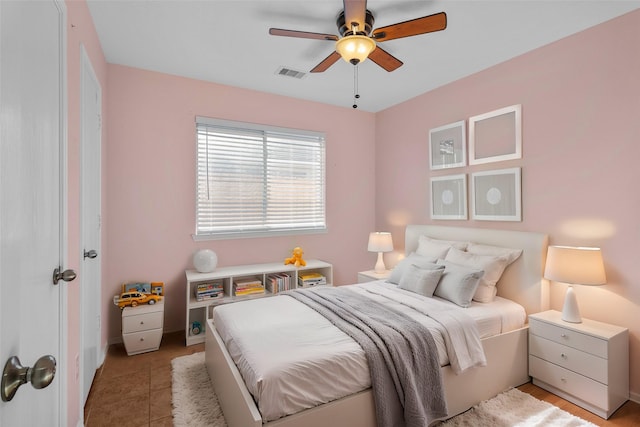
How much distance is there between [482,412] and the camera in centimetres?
211

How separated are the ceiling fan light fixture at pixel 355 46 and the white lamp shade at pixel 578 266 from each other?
202cm

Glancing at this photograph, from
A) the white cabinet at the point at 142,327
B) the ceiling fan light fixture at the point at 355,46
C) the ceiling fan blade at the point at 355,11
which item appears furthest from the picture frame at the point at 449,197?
the white cabinet at the point at 142,327

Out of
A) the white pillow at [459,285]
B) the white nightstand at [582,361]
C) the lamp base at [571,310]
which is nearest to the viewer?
the white nightstand at [582,361]

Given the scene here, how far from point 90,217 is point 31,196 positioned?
4.92 feet

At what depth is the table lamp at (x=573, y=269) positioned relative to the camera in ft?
7.37

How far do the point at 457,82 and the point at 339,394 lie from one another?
3.28 m

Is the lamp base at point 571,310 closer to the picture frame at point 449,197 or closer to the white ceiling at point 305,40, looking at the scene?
the picture frame at point 449,197

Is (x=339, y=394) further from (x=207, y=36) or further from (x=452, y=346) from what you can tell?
(x=207, y=36)

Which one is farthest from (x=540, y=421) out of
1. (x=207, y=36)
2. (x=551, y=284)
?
(x=207, y=36)

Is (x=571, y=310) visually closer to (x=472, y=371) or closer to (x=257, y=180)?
(x=472, y=371)

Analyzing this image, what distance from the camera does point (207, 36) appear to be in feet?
8.55

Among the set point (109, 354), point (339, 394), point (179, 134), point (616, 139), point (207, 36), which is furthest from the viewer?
point (179, 134)

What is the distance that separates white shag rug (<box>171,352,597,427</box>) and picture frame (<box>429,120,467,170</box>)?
7.20 ft

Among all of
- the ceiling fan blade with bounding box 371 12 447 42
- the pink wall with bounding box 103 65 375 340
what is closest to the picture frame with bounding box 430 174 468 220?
the pink wall with bounding box 103 65 375 340
